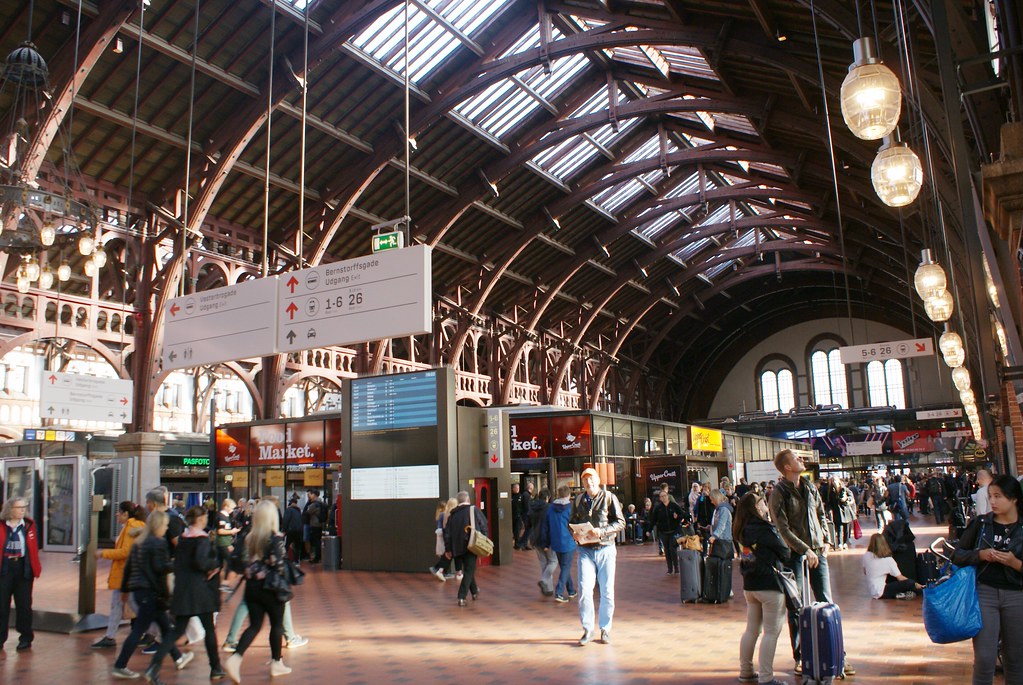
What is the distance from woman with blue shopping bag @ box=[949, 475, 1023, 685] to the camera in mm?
4012

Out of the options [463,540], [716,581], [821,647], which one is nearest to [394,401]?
[463,540]

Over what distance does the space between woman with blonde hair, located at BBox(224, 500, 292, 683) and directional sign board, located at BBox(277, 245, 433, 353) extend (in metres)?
2.69

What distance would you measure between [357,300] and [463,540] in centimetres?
316

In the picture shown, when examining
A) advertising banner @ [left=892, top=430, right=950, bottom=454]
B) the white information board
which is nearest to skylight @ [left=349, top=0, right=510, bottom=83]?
the white information board

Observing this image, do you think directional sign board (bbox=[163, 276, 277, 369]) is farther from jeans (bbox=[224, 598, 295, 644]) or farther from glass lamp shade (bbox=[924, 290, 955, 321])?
glass lamp shade (bbox=[924, 290, 955, 321])

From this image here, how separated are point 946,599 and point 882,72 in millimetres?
2604

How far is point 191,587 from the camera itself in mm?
6012

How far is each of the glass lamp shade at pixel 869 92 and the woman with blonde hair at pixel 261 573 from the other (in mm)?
4564

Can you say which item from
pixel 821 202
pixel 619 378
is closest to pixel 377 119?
→ pixel 821 202

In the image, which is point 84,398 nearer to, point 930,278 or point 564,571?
point 564,571

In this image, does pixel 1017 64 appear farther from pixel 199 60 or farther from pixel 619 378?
pixel 619 378

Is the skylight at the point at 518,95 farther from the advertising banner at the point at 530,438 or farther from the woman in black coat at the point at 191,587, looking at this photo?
the woman in black coat at the point at 191,587

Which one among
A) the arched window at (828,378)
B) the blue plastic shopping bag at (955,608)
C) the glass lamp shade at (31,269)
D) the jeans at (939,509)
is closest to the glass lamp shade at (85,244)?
the glass lamp shade at (31,269)

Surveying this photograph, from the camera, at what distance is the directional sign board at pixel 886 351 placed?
17.8 metres
